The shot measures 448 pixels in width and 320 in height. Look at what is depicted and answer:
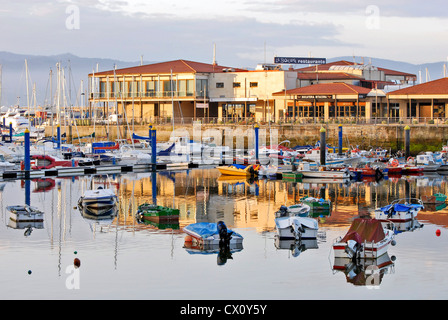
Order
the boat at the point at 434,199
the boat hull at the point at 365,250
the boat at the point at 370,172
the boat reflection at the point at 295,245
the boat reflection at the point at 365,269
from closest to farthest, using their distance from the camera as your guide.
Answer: the boat reflection at the point at 365,269, the boat hull at the point at 365,250, the boat reflection at the point at 295,245, the boat at the point at 434,199, the boat at the point at 370,172

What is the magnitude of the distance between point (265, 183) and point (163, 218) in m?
18.9

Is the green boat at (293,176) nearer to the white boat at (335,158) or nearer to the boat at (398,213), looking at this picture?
the white boat at (335,158)

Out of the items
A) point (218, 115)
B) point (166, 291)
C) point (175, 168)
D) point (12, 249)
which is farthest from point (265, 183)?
point (218, 115)

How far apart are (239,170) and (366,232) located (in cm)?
3107

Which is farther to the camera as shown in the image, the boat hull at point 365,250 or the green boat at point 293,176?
the green boat at point 293,176

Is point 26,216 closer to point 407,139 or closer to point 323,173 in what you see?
point 323,173

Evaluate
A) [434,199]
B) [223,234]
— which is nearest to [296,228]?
[223,234]

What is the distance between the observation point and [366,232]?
29.4 meters

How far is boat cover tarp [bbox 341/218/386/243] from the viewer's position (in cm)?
2914

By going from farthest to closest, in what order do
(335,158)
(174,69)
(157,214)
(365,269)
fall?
(174,69), (335,158), (157,214), (365,269)

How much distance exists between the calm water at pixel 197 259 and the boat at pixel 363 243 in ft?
1.94

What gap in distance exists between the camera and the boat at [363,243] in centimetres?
2894

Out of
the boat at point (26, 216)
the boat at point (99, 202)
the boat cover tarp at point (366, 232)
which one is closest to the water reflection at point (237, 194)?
the boat at point (99, 202)
